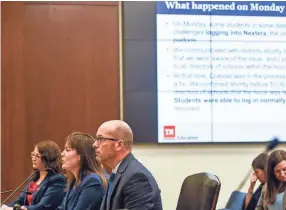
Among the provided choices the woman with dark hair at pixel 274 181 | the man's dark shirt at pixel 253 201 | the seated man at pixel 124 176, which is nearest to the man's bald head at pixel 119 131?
the seated man at pixel 124 176

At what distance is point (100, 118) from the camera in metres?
5.01

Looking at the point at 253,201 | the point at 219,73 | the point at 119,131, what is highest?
the point at 219,73

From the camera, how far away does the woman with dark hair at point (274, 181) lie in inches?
136

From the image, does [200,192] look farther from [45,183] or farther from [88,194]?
[45,183]

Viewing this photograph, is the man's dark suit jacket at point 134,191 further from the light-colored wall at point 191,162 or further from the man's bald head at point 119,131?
the light-colored wall at point 191,162

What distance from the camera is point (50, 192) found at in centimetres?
359

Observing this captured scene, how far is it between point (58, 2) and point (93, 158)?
7.73 feet

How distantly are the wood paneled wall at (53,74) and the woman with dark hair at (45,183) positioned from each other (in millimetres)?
1036

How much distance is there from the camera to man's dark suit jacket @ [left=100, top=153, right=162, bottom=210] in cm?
231

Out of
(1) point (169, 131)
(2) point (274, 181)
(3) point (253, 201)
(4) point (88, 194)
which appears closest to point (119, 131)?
(4) point (88, 194)

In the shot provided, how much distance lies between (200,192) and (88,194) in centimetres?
83

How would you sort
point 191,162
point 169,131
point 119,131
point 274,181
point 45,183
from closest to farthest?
point 119,131
point 274,181
point 45,183
point 169,131
point 191,162

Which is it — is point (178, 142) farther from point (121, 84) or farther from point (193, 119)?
point (121, 84)

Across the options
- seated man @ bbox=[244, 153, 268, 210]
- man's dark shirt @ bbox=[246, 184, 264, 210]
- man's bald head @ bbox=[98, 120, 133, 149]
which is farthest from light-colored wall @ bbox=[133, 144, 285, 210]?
man's bald head @ bbox=[98, 120, 133, 149]
